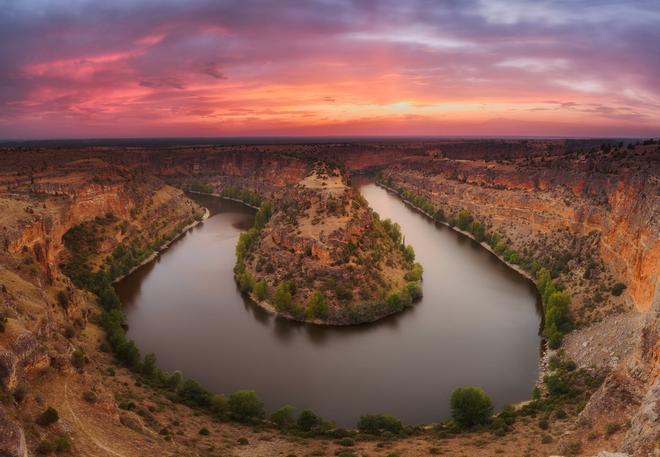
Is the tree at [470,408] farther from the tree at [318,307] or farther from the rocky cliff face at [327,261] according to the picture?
the tree at [318,307]

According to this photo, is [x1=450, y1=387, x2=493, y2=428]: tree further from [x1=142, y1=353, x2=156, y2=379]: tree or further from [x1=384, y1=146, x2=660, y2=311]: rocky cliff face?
[x1=142, y1=353, x2=156, y2=379]: tree

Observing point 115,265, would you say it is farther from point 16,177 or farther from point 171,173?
point 171,173

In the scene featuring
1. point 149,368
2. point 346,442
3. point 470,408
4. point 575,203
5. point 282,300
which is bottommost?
point 346,442

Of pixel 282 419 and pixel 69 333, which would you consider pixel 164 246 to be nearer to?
pixel 69 333

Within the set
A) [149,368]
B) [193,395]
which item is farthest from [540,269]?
[149,368]

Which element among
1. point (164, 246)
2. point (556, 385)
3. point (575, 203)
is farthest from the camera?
point (164, 246)

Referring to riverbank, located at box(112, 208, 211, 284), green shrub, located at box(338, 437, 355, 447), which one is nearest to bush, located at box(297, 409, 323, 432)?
green shrub, located at box(338, 437, 355, 447)
